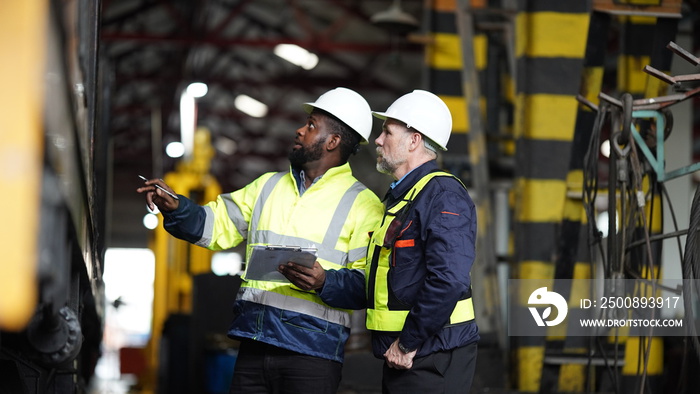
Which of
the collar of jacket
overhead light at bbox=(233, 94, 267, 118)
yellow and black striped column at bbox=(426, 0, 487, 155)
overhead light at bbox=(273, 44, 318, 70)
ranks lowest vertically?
the collar of jacket

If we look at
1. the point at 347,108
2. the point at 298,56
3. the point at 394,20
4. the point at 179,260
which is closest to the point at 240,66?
the point at 298,56

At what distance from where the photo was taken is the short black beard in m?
4.22

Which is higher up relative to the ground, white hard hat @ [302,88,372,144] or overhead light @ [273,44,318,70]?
overhead light @ [273,44,318,70]

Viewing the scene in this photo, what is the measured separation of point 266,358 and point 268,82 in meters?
19.7

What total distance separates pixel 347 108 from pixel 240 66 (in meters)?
23.0

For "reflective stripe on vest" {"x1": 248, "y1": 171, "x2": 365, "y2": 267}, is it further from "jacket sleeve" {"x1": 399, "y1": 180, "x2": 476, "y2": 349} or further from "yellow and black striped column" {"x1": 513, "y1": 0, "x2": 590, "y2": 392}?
"yellow and black striped column" {"x1": 513, "y1": 0, "x2": 590, "y2": 392}

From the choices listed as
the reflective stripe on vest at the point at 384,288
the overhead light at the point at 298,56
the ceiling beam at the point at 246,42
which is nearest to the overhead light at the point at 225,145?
the overhead light at the point at 298,56

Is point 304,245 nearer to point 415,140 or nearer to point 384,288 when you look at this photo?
point 384,288

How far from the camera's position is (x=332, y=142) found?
4.28 meters

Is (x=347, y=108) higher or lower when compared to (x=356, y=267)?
higher

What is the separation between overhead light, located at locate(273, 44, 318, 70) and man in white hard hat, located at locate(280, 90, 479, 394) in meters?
17.7

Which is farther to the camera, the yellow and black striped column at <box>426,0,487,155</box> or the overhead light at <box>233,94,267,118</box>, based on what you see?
the overhead light at <box>233,94,267,118</box>

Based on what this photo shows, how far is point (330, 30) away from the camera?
1859 centimetres

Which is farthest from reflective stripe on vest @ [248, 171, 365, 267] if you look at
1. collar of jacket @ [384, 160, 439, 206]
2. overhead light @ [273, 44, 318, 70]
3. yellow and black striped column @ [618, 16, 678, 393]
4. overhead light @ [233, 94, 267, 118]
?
overhead light @ [233, 94, 267, 118]
